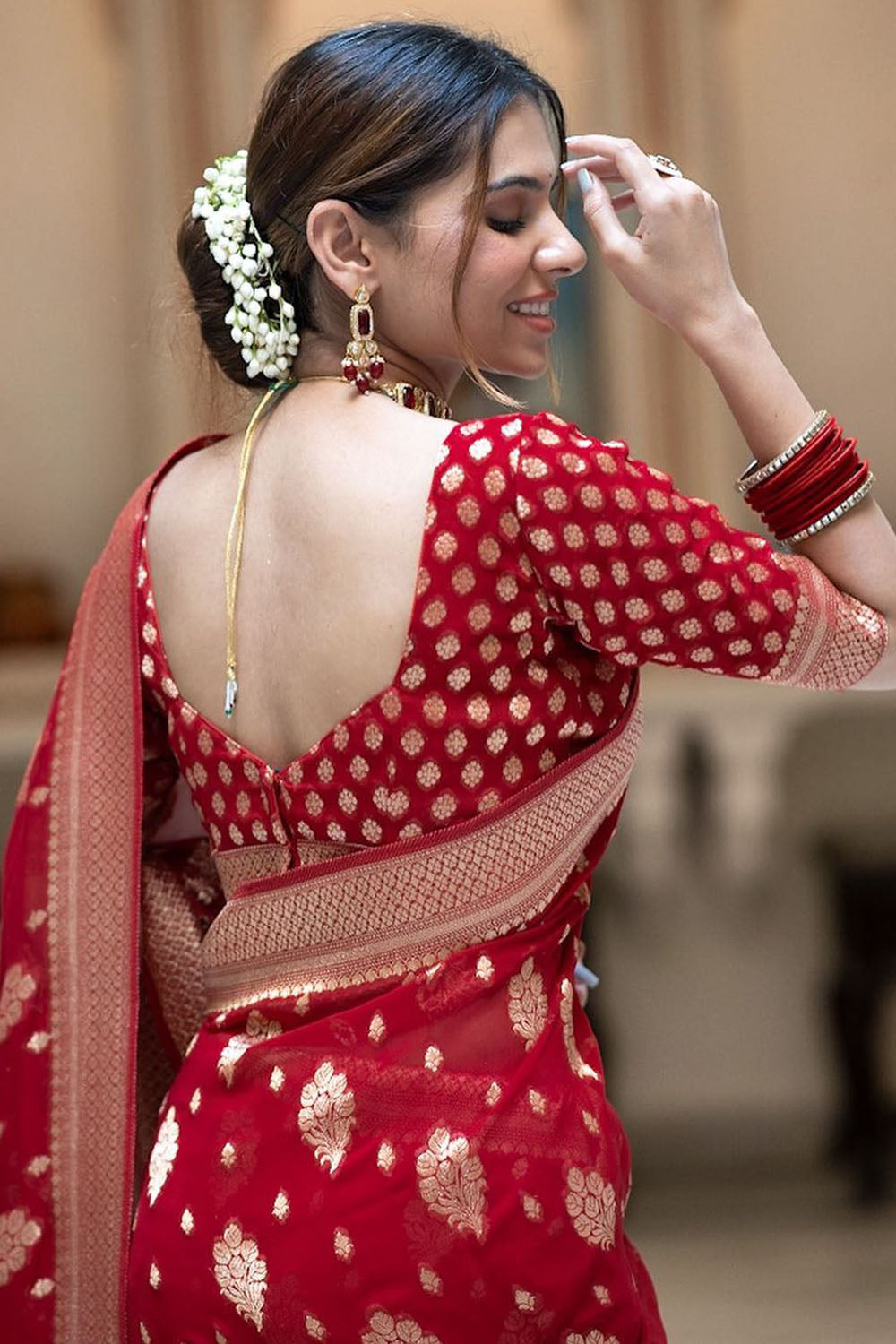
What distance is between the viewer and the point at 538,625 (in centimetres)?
133

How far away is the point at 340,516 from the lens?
1343 millimetres

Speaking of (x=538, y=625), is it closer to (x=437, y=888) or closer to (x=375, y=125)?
(x=437, y=888)

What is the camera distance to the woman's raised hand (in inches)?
56.1

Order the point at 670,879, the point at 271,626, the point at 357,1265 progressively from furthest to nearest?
the point at 670,879, the point at 271,626, the point at 357,1265

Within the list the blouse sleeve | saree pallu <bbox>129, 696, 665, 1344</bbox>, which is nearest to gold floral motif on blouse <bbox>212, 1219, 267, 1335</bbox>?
saree pallu <bbox>129, 696, 665, 1344</bbox>

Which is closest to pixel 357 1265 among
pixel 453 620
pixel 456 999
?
pixel 456 999

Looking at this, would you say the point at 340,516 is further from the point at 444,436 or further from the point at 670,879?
the point at 670,879

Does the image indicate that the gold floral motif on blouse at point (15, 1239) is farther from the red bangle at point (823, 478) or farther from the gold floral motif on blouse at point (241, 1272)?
the red bangle at point (823, 478)

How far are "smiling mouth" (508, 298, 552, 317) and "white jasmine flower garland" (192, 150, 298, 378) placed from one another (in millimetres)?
186

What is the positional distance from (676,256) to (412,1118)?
2.36ft

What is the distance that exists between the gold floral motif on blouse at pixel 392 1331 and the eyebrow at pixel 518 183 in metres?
0.87

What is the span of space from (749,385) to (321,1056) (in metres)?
0.63

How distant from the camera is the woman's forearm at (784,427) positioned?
138 cm

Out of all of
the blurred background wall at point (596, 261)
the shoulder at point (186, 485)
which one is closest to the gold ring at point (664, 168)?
the shoulder at point (186, 485)
